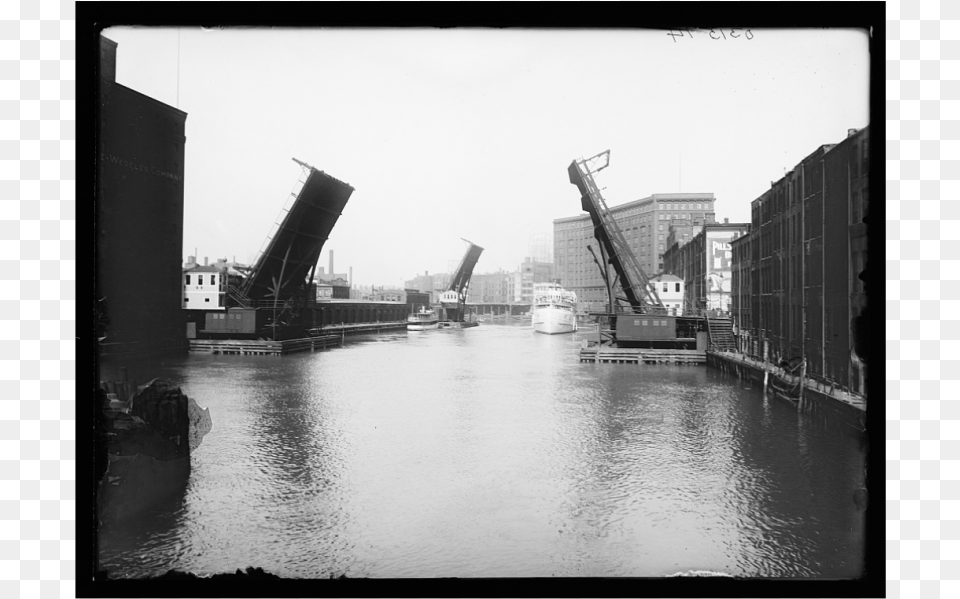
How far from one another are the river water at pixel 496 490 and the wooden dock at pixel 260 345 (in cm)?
22

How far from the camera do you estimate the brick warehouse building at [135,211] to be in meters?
3.94

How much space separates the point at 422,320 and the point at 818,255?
2553 centimetres

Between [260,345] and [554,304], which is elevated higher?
[554,304]

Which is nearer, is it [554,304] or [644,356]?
[554,304]

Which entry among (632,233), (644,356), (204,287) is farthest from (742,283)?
(204,287)

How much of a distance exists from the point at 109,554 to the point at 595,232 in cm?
884

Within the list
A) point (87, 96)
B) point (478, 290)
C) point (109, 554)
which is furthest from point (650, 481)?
point (478, 290)

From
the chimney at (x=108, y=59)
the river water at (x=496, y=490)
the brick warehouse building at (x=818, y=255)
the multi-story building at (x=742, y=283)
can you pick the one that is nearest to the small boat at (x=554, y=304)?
the multi-story building at (x=742, y=283)

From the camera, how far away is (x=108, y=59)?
12.7 feet

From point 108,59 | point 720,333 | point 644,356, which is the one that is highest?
point 108,59

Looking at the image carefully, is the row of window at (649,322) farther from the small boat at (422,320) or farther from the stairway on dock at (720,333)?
the small boat at (422,320)

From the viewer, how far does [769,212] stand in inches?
240

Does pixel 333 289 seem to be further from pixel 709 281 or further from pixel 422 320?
pixel 709 281

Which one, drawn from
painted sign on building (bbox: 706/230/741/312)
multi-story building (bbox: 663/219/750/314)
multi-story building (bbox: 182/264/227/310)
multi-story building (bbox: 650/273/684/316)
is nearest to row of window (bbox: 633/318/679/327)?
multi-story building (bbox: 650/273/684/316)
